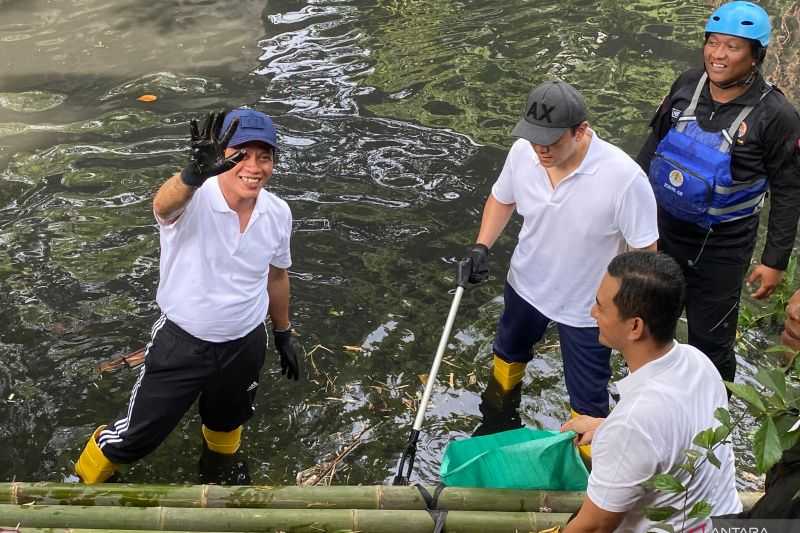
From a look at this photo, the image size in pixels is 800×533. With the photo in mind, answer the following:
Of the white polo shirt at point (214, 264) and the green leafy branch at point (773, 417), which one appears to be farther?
the white polo shirt at point (214, 264)

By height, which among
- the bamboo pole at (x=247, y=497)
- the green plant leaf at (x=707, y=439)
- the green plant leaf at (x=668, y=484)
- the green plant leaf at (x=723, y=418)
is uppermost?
the green plant leaf at (x=723, y=418)

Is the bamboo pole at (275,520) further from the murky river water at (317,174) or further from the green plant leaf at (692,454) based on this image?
the murky river water at (317,174)

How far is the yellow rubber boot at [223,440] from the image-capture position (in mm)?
5223

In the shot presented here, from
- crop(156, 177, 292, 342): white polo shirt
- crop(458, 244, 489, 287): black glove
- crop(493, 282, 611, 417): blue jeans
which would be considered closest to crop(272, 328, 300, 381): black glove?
crop(156, 177, 292, 342): white polo shirt

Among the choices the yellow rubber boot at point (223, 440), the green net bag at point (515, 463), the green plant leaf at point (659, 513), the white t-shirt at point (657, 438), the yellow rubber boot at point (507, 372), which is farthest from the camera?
the yellow rubber boot at point (507, 372)

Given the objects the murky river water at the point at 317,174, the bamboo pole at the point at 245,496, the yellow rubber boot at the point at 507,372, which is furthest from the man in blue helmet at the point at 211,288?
the yellow rubber boot at the point at 507,372

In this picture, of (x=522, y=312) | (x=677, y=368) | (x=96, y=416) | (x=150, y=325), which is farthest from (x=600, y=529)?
(x=150, y=325)

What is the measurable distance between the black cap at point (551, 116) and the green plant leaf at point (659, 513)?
206 cm

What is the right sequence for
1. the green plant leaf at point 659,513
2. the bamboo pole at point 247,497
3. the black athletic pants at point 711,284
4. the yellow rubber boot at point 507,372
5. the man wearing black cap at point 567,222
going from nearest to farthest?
the green plant leaf at point 659,513
the bamboo pole at point 247,497
the man wearing black cap at point 567,222
the black athletic pants at point 711,284
the yellow rubber boot at point 507,372

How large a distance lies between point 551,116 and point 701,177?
99cm

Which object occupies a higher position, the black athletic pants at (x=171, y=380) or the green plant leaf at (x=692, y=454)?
the green plant leaf at (x=692, y=454)

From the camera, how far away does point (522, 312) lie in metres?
5.28

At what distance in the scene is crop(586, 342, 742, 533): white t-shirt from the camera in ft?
10.2

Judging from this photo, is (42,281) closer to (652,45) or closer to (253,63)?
(253,63)
